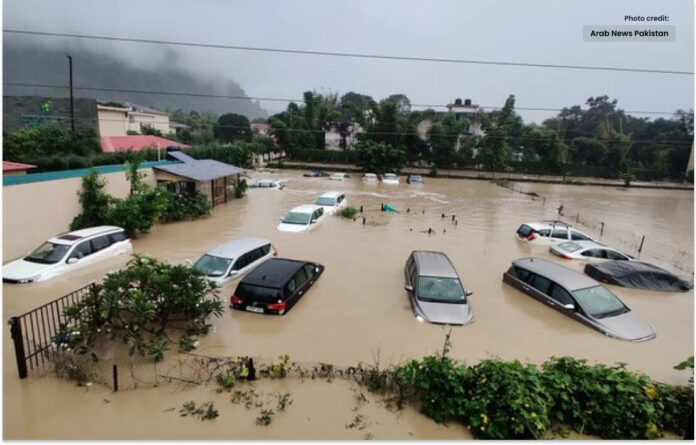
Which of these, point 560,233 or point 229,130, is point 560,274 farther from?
point 229,130

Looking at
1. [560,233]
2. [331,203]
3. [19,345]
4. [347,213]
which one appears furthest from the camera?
[331,203]

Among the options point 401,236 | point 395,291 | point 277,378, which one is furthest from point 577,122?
point 277,378

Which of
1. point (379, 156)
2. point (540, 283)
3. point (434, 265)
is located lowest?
point (540, 283)

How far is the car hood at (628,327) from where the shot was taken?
31.3ft

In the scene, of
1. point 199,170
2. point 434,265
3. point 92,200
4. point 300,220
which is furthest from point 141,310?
point 199,170

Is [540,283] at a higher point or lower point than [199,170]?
lower

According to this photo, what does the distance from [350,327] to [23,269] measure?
31.3 ft

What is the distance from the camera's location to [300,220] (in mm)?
19484

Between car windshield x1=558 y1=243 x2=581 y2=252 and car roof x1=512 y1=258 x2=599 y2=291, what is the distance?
14.9 feet

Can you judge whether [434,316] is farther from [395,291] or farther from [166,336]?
[166,336]

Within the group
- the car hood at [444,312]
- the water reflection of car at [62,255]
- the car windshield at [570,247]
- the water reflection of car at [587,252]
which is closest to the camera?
the car hood at [444,312]

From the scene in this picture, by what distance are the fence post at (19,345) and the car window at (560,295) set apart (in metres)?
12.1

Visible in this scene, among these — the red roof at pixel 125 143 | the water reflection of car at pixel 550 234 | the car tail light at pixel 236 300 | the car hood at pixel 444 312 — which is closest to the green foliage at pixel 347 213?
the water reflection of car at pixel 550 234

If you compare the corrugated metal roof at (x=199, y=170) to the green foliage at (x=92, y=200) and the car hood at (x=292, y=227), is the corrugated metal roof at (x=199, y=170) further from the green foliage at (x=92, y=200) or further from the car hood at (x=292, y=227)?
the car hood at (x=292, y=227)
